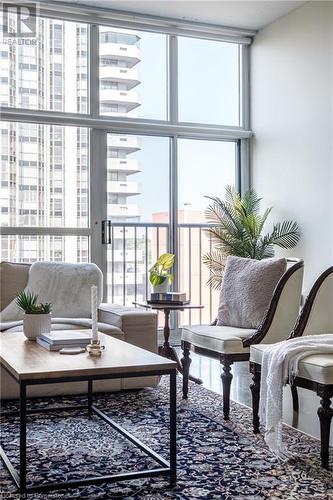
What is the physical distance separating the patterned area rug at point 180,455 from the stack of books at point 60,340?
1.50ft

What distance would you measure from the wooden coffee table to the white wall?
3089 millimetres

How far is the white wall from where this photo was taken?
538 cm

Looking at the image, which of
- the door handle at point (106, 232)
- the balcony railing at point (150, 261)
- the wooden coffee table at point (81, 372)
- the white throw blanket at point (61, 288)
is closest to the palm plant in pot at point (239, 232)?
the balcony railing at point (150, 261)

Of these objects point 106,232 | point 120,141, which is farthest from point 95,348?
point 120,141

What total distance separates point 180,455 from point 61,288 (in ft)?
6.36

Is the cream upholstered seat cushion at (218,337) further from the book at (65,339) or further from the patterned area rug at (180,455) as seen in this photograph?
the book at (65,339)

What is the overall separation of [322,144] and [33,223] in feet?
8.79

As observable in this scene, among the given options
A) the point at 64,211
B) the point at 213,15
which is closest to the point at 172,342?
the point at 64,211

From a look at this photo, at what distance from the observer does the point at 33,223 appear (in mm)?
5719

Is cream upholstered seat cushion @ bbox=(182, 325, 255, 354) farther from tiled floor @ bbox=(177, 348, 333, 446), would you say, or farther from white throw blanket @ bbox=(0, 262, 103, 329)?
white throw blanket @ bbox=(0, 262, 103, 329)

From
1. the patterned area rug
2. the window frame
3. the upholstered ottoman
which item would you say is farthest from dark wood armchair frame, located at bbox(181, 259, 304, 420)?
the window frame

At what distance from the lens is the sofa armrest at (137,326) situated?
4.08 metres

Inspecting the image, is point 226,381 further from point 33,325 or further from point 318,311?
point 33,325

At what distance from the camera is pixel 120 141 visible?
610cm
